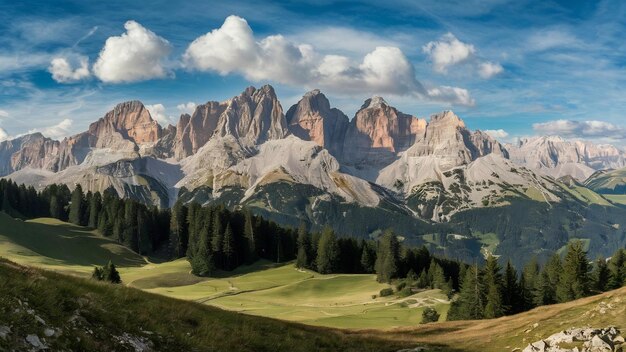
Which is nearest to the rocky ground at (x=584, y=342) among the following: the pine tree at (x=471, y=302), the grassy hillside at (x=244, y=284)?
the grassy hillside at (x=244, y=284)

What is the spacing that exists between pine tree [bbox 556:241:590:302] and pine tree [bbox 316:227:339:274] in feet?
249

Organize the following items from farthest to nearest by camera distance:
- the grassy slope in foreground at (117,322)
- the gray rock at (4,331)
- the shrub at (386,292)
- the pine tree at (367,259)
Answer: the pine tree at (367,259) → the shrub at (386,292) → the grassy slope in foreground at (117,322) → the gray rock at (4,331)

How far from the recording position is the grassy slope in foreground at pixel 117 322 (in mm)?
18925

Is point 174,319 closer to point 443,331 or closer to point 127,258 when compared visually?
point 443,331

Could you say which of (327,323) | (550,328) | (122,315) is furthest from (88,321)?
(327,323)

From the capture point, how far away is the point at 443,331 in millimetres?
50781

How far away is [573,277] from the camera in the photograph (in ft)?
306

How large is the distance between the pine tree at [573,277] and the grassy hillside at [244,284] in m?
24.2

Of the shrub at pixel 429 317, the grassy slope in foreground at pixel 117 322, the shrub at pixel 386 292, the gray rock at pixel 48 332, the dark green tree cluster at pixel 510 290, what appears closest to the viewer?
the gray rock at pixel 48 332

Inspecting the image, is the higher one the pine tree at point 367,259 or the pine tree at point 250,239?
the pine tree at point 250,239

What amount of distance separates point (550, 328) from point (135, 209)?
17666cm

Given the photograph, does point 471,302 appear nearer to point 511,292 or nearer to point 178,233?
point 511,292

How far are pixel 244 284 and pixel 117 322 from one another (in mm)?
117127

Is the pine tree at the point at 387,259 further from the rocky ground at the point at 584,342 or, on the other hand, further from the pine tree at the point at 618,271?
the rocky ground at the point at 584,342
